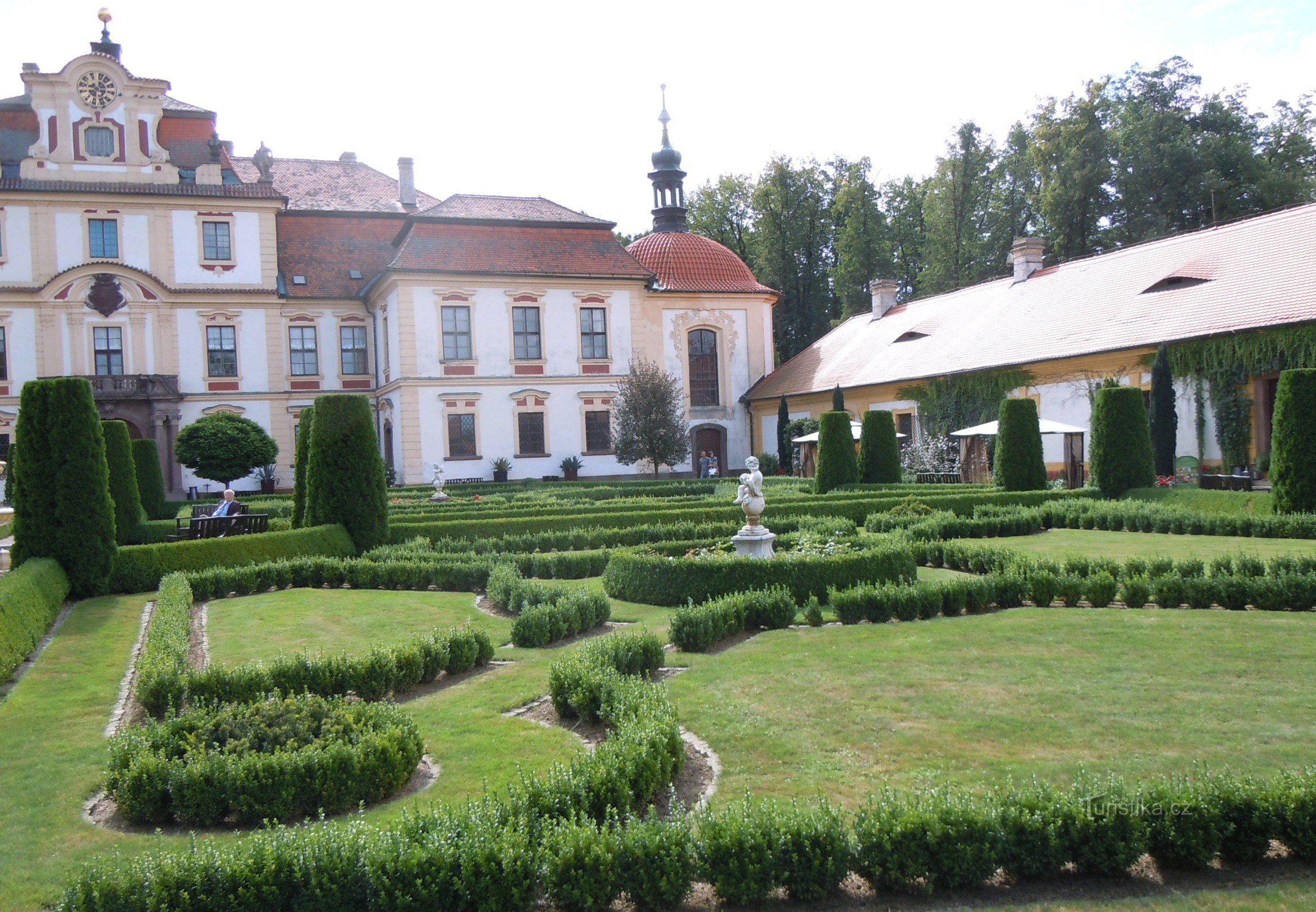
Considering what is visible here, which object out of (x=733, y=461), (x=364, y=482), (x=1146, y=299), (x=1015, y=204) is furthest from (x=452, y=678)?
(x=1015, y=204)

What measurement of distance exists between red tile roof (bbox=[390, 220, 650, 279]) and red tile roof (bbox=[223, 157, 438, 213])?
164 inches

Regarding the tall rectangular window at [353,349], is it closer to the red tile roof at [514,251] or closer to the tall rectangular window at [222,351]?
the red tile roof at [514,251]

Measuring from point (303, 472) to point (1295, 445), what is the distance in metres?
15.9

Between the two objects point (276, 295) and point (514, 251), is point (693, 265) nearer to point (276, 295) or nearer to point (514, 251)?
point (514, 251)

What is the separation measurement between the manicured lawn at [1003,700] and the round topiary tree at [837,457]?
13447mm

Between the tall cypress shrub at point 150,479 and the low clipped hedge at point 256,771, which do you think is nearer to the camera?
the low clipped hedge at point 256,771

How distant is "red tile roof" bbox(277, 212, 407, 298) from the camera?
1385 inches

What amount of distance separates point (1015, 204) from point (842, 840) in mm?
41547

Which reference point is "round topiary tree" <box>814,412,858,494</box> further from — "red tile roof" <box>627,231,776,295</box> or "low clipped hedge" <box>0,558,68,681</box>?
"red tile roof" <box>627,231,776,295</box>

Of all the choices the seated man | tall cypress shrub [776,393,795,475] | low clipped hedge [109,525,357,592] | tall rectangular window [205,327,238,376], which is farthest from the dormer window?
tall cypress shrub [776,393,795,475]

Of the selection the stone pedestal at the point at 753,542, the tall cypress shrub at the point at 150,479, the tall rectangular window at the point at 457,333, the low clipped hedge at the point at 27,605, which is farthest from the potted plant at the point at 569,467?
the low clipped hedge at the point at 27,605

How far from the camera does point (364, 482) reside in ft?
51.7

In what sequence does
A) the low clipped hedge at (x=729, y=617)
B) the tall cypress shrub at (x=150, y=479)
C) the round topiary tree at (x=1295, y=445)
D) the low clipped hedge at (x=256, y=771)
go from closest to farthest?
the low clipped hedge at (x=256, y=771) < the low clipped hedge at (x=729, y=617) < the round topiary tree at (x=1295, y=445) < the tall cypress shrub at (x=150, y=479)

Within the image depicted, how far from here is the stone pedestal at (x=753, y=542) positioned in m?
11.8
